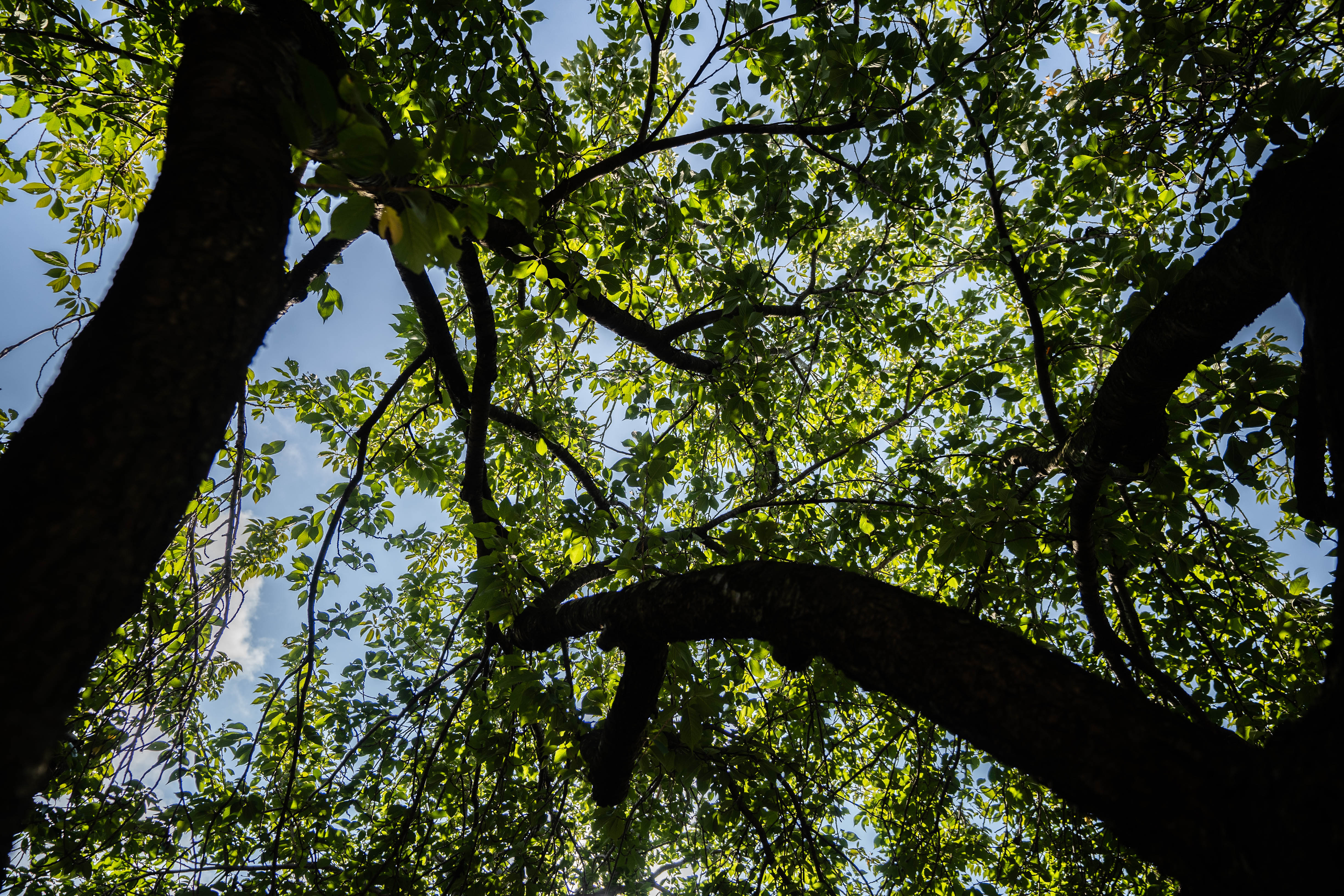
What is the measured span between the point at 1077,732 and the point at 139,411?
6.10ft

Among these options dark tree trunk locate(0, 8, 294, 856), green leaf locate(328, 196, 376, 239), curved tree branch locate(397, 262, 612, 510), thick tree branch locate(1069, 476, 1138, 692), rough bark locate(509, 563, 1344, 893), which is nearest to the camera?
dark tree trunk locate(0, 8, 294, 856)

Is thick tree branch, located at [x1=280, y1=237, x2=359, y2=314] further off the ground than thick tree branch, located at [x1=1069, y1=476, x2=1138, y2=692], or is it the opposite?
thick tree branch, located at [x1=280, y1=237, x2=359, y2=314]

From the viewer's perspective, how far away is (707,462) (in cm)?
593

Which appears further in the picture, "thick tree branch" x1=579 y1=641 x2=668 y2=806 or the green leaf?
"thick tree branch" x1=579 y1=641 x2=668 y2=806

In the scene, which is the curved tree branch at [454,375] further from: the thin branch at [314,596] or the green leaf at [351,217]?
the green leaf at [351,217]

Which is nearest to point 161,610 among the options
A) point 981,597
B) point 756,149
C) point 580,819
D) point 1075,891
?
point 580,819

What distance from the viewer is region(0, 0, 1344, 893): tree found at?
107 cm

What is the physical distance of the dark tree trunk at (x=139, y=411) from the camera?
785mm

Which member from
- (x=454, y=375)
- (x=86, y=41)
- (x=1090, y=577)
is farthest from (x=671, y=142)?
(x=1090, y=577)

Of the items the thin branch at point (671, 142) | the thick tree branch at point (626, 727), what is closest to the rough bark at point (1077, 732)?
the thick tree branch at point (626, 727)

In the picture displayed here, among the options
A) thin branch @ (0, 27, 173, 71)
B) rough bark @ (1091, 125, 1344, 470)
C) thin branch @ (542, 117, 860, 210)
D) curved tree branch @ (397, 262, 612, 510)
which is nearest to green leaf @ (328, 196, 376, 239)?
curved tree branch @ (397, 262, 612, 510)

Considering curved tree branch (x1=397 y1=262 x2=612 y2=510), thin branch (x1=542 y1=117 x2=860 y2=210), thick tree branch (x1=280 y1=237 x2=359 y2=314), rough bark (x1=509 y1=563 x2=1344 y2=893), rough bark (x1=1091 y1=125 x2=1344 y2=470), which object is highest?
thin branch (x1=542 y1=117 x2=860 y2=210)

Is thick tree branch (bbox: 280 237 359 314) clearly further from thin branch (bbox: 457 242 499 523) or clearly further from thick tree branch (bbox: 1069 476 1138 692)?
thick tree branch (bbox: 1069 476 1138 692)

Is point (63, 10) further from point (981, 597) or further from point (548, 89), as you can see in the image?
point (981, 597)
